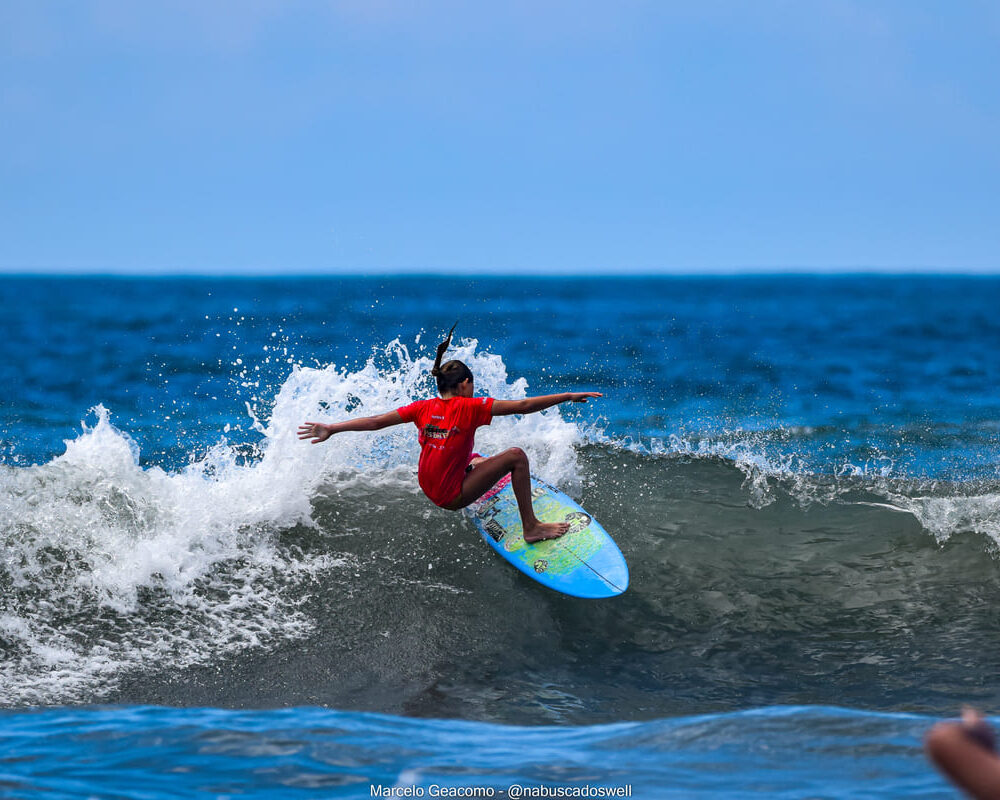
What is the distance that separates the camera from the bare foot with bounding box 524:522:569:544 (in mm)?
7812

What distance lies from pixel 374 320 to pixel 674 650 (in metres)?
42.4

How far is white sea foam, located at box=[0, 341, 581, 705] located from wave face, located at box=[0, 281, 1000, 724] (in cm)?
2

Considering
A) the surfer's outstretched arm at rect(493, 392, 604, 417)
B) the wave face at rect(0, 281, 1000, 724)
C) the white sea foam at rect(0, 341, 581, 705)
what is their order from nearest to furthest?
the wave face at rect(0, 281, 1000, 724) < the white sea foam at rect(0, 341, 581, 705) < the surfer's outstretched arm at rect(493, 392, 604, 417)

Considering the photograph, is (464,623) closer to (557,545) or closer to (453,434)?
(557,545)

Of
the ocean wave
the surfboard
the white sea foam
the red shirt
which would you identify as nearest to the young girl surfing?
the red shirt

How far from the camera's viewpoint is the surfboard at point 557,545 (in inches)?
293

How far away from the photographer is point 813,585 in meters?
7.89

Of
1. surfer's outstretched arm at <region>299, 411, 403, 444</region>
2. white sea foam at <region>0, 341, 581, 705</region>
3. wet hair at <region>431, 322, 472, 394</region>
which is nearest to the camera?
white sea foam at <region>0, 341, 581, 705</region>

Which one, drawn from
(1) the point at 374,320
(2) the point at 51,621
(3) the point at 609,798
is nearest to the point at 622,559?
(3) the point at 609,798

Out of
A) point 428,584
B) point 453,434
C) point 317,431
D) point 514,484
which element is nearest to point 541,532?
point 514,484

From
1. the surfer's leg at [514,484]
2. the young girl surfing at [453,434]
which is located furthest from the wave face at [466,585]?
the young girl surfing at [453,434]

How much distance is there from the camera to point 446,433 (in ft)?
24.2

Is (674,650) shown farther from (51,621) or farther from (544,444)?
(51,621)

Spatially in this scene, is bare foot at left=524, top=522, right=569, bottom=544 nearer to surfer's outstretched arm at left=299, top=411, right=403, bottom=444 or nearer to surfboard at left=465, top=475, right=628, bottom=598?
surfboard at left=465, top=475, right=628, bottom=598
